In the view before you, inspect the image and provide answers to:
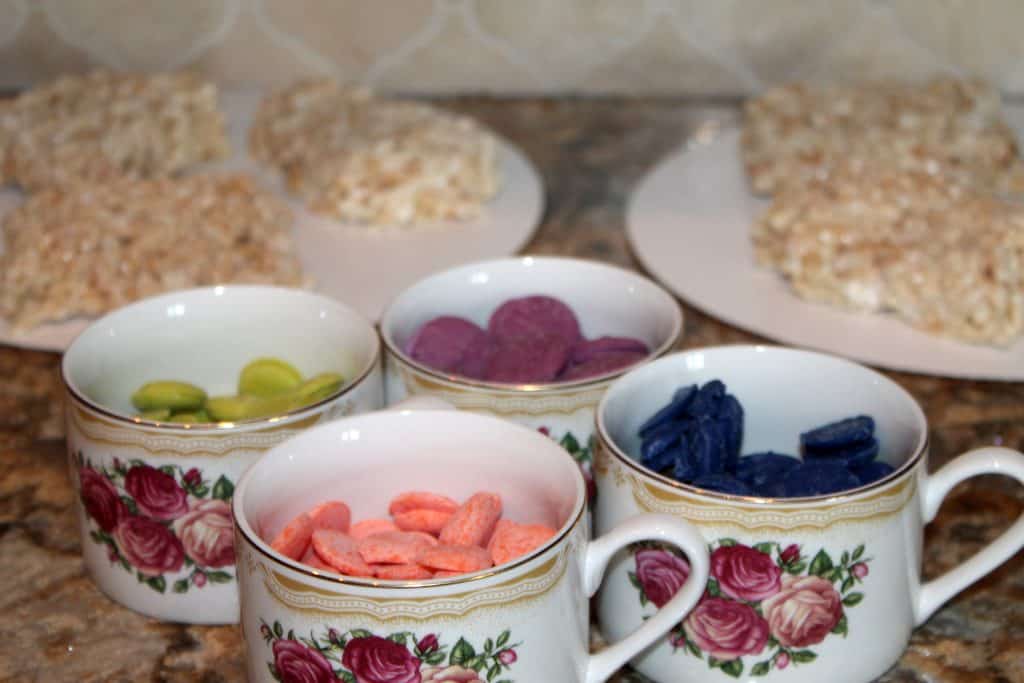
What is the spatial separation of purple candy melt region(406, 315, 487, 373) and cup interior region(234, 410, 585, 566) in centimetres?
14

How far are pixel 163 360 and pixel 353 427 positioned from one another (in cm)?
22

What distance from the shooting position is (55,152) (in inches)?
50.4

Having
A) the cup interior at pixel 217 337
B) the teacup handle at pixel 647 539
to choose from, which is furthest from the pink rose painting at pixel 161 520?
the teacup handle at pixel 647 539

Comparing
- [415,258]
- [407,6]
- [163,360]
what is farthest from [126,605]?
[407,6]

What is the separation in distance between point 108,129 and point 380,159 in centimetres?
28

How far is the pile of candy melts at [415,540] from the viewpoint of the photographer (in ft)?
2.13

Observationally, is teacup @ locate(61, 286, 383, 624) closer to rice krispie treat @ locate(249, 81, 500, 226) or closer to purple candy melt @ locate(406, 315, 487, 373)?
purple candy melt @ locate(406, 315, 487, 373)

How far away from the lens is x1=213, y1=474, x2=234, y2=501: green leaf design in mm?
746

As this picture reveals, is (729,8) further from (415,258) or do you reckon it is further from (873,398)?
(873,398)

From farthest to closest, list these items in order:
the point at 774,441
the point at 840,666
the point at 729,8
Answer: the point at 729,8
the point at 774,441
the point at 840,666

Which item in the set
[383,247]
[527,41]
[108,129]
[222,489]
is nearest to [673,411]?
[222,489]

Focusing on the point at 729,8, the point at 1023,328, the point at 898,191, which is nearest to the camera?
the point at 1023,328

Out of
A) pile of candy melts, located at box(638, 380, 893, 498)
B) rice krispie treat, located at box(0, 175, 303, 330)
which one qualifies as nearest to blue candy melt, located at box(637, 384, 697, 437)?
pile of candy melts, located at box(638, 380, 893, 498)

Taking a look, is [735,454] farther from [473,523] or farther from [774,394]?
[473,523]
